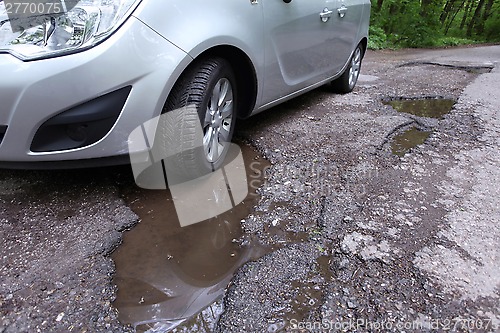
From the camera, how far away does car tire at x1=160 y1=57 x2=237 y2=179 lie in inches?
86.9

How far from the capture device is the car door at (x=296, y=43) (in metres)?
2.79

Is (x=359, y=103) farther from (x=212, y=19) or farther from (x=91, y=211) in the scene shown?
(x=91, y=211)

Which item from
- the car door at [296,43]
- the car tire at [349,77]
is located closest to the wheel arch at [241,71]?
the car door at [296,43]

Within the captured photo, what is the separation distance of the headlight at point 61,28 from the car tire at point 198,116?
48cm

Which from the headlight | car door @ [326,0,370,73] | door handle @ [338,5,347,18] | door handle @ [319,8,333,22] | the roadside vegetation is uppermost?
the headlight

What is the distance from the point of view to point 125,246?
1926 mm

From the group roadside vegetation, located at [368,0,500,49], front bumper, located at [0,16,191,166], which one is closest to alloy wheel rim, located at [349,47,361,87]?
front bumper, located at [0,16,191,166]

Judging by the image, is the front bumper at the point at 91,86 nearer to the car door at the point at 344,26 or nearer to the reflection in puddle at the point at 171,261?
the reflection in puddle at the point at 171,261

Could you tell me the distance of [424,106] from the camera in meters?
4.32

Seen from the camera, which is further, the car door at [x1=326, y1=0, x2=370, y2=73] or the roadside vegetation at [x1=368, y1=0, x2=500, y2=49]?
the roadside vegetation at [x1=368, y1=0, x2=500, y2=49]

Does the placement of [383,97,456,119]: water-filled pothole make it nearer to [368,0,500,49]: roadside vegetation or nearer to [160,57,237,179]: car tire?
[160,57,237,179]: car tire

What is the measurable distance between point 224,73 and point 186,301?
143 centimetres

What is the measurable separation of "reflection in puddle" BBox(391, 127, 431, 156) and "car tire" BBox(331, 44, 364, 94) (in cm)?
139

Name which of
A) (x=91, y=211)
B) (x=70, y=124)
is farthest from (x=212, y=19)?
(x=91, y=211)
